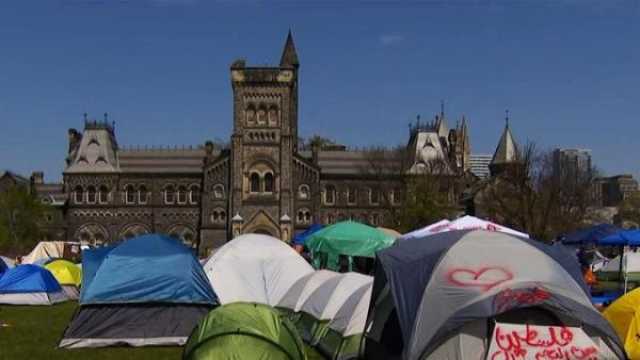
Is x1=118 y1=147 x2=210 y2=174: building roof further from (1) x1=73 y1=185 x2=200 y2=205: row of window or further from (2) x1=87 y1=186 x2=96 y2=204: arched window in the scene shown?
(2) x1=87 y1=186 x2=96 y2=204: arched window

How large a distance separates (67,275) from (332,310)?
16.5m

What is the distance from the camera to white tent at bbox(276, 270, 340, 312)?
56.3 ft

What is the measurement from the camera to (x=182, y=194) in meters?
70.9

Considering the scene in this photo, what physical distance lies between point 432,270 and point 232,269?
971cm

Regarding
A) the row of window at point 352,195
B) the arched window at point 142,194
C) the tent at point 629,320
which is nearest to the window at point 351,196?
the row of window at point 352,195

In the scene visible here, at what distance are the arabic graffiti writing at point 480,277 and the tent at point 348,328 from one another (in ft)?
9.47

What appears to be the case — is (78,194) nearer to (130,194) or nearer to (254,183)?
(130,194)

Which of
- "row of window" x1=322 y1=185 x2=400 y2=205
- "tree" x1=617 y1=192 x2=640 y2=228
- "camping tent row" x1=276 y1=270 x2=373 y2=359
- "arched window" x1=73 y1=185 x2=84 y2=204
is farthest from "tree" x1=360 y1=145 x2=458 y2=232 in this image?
"camping tent row" x1=276 y1=270 x2=373 y2=359

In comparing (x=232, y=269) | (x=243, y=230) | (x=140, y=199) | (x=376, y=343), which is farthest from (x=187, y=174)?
(x=376, y=343)

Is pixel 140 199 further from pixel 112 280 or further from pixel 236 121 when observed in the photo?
pixel 112 280

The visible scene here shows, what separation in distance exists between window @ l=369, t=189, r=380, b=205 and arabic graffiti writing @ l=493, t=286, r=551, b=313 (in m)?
60.0

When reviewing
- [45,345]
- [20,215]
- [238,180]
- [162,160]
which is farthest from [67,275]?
[162,160]

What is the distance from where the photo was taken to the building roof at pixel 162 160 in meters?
72.2

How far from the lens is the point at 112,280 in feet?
53.2
